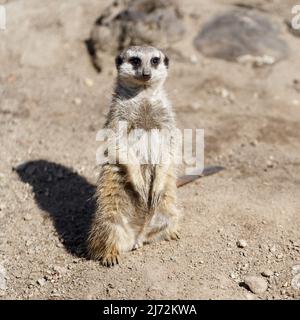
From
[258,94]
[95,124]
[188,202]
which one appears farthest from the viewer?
[258,94]

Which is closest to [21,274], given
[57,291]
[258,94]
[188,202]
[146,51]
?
[57,291]

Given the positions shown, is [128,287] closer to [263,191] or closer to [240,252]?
[240,252]

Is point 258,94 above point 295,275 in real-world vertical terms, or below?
below

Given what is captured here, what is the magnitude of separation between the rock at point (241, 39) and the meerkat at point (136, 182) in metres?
2.07

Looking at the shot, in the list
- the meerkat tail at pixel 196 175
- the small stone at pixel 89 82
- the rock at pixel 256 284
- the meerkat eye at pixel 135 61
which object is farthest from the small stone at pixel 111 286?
the small stone at pixel 89 82

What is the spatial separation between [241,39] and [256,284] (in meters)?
3.05

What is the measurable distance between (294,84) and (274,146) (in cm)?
100

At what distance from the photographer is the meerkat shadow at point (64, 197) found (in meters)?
3.36

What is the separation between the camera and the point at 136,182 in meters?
3.05

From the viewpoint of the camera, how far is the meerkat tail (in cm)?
367

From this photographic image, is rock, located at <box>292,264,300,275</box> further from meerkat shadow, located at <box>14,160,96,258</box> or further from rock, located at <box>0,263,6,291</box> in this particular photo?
rock, located at <box>0,263,6,291</box>

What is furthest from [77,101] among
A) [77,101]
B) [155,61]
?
[155,61]

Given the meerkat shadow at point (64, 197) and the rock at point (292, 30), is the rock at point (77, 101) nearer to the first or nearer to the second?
the meerkat shadow at point (64, 197)

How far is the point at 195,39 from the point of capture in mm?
5320
